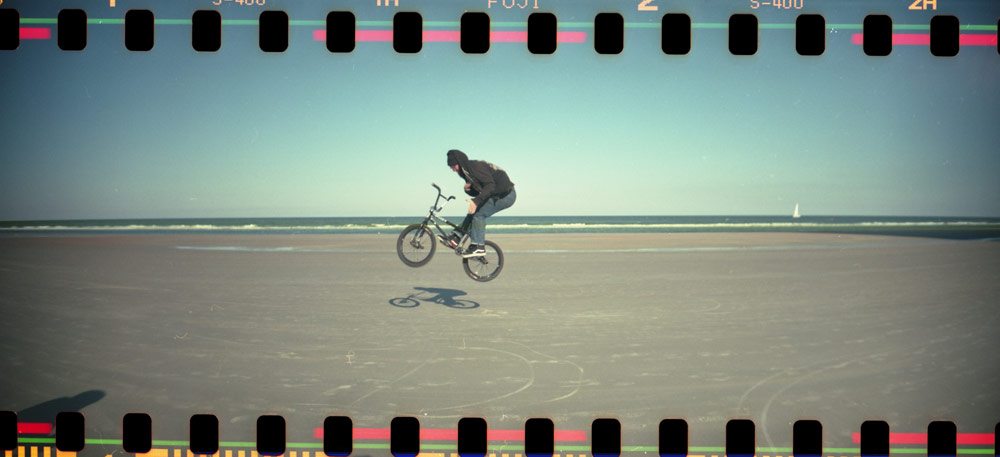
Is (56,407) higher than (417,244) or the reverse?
the reverse

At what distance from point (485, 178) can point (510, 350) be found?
6.28 ft

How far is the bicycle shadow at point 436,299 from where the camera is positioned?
9.48 meters

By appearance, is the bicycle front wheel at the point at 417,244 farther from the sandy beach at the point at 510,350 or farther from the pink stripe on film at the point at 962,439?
the pink stripe on film at the point at 962,439

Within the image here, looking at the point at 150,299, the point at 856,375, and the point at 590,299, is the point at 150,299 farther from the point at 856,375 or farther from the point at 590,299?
the point at 856,375

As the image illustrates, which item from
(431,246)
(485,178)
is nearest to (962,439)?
(485,178)

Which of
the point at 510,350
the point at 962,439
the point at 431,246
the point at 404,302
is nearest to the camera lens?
the point at 962,439

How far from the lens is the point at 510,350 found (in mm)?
6484

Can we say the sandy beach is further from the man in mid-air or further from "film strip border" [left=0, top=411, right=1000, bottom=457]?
the man in mid-air

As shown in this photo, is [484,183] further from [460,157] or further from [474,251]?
[474,251]

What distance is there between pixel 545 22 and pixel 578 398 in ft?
9.75

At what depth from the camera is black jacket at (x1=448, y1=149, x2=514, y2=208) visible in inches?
253

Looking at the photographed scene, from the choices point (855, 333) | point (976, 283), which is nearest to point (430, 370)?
point (855, 333)

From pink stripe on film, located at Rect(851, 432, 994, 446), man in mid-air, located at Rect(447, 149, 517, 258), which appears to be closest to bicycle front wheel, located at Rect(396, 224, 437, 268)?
man in mid-air, located at Rect(447, 149, 517, 258)

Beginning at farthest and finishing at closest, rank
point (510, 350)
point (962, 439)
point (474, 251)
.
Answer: point (474, 251) → point (510, 350) → point (962, 439)
